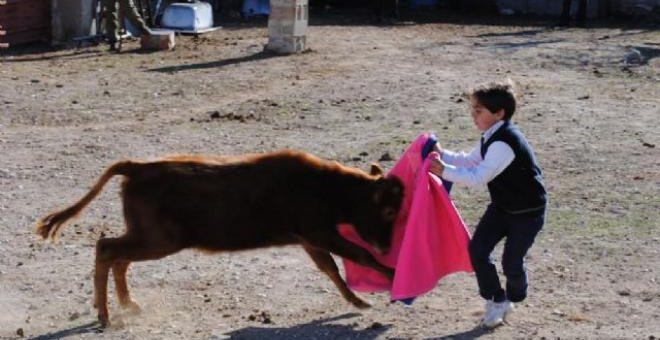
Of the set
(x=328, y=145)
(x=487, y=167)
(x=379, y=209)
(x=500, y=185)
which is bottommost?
(x=328, y=145)

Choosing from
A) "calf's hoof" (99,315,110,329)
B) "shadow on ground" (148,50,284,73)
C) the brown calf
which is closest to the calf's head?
the brown calf

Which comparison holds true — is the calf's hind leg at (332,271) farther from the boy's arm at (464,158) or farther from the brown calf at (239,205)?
the boy's arm at (464,158)

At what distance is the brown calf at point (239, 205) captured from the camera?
6.98 metres

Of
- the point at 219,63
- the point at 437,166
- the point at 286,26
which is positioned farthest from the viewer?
the point at 286,26

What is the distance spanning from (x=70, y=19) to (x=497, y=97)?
581 inches

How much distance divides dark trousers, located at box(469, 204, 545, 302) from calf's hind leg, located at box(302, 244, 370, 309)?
0.73m

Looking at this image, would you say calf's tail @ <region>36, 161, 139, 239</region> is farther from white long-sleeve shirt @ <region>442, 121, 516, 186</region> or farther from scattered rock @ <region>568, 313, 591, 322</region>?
scattered rock @ <region>568, 313, 591, 322</region>

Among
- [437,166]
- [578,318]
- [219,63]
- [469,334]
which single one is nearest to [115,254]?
[437,166]

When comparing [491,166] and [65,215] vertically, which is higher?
[491,166]

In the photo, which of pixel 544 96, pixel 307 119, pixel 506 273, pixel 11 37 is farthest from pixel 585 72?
pixel 506 273

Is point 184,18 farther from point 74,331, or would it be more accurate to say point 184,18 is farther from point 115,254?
point 74,331

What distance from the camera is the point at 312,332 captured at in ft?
22.7

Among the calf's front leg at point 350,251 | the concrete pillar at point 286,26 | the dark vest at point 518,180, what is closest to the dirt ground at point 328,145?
the calf's front leg at point 350,251

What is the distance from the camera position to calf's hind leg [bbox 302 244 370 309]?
7281 mm
